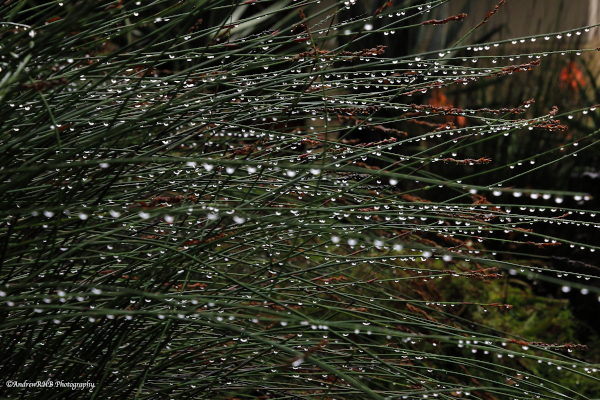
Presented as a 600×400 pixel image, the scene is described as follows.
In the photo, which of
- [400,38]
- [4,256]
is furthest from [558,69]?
[4,256]

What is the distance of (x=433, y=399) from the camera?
97 centimetres

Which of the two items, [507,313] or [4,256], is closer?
[4,256]

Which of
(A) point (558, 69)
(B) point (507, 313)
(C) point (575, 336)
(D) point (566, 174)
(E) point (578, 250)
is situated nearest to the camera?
(B) point (507, 313)

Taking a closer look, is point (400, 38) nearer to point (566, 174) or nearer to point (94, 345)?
point (566, 174)

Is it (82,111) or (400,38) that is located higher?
(82,111)

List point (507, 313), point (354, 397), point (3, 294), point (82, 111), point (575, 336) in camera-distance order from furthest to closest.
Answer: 1. point (575, 336)
2. point (507, 313)
3. point (354, 397)
4. point (82, 111)
5. point (3, 294)

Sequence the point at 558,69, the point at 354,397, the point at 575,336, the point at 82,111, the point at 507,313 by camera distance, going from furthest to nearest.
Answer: the point at 558,69 → the point at 575,336 → the point at 507,313 → the point at 354,397 → the point at 82,111

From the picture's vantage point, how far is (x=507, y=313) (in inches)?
82.3

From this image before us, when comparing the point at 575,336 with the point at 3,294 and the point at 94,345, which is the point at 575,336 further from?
the point at 3,294

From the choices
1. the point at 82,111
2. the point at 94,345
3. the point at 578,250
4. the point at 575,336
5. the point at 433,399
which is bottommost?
the point at 575,336

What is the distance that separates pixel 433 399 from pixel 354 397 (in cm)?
23

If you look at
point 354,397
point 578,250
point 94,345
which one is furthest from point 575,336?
point 94,345

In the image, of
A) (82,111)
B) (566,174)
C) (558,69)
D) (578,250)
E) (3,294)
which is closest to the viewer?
(3,294)

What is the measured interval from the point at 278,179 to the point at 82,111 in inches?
17.7
